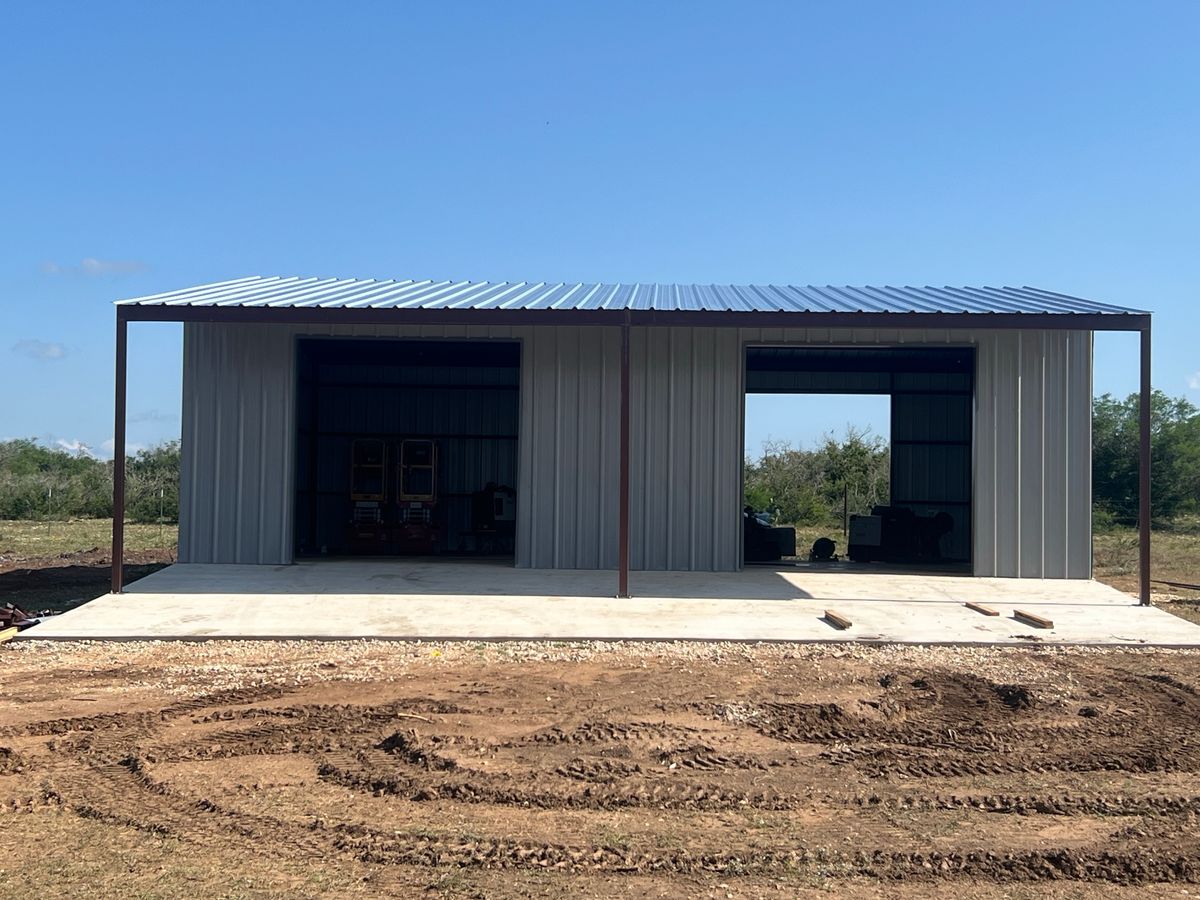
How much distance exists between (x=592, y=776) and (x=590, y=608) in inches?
220

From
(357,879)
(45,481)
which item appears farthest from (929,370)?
(45,481)

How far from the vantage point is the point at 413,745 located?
19.8ft

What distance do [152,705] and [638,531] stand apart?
8.21 m

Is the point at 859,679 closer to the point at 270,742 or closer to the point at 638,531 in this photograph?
the point at 270,742

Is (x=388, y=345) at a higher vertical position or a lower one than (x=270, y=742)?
higher

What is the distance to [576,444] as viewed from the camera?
1441 cm

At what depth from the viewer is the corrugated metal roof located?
493 inches

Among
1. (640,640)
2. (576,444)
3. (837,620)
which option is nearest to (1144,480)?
(837,620)

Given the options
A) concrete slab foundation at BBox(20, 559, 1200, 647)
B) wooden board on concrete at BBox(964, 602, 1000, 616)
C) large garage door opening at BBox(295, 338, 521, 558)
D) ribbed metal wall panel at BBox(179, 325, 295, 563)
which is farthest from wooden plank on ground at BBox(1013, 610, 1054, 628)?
ribbed metal wall panel at BBox(179, 325, 295, 563)

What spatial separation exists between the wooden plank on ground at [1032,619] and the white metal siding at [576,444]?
11.2ft

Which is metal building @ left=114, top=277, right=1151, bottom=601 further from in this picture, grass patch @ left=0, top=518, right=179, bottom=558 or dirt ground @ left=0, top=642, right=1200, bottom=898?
dirt ground @ left=0, top=642, right=1200, bottom=898

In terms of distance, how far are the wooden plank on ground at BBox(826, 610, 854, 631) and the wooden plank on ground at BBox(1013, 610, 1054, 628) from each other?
1.79 m

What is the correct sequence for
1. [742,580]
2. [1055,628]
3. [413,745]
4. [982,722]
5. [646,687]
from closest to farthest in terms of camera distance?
[413,745]
[982,722]
[646,687]
[1055,628]
[742,580]

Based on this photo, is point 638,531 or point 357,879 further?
point 638,531
